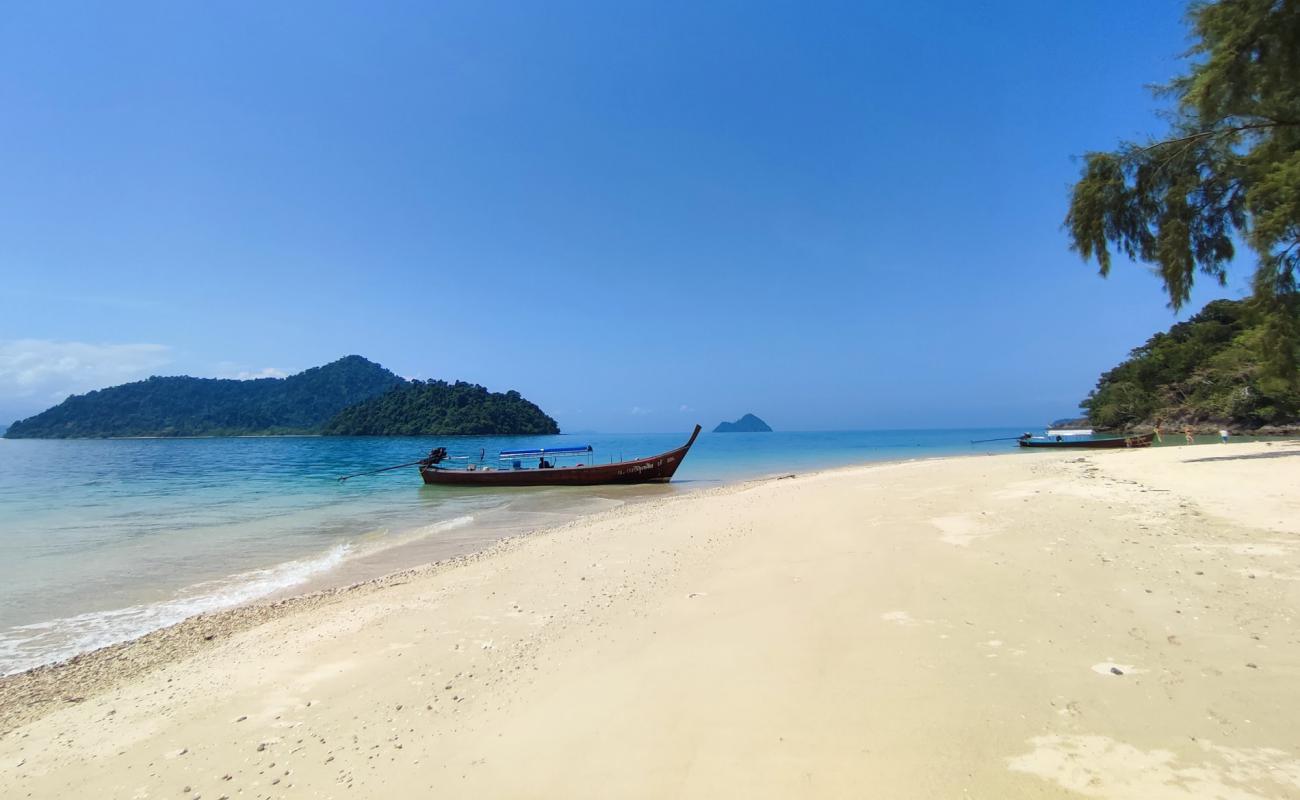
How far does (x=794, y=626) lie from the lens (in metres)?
5.24

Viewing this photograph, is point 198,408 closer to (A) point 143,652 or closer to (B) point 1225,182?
(A) point 143,652

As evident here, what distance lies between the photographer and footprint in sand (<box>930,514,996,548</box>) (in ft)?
26.8

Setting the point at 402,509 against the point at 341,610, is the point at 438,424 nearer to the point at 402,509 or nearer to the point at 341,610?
the point at 402,509

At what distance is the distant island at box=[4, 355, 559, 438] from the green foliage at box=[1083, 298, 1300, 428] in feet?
356

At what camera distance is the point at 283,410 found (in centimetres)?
15450

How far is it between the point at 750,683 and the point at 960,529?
6.37 m

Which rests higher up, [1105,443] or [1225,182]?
[1225,182]

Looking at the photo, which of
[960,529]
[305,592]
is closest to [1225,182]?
[960,529]

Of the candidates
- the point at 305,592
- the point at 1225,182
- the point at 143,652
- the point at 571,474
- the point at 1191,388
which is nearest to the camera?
the point at 143,652

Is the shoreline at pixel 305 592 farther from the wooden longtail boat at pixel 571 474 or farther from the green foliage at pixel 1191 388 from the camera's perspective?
the green foliage at pixel 1191 388

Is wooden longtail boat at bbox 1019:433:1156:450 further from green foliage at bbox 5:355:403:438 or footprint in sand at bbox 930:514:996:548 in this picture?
green foliage at bbox 5:355:403:438

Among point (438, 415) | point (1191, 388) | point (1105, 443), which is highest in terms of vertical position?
point (438, 415)

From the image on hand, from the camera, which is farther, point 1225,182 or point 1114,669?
point 1225,182

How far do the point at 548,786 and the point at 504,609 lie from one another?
373cm
